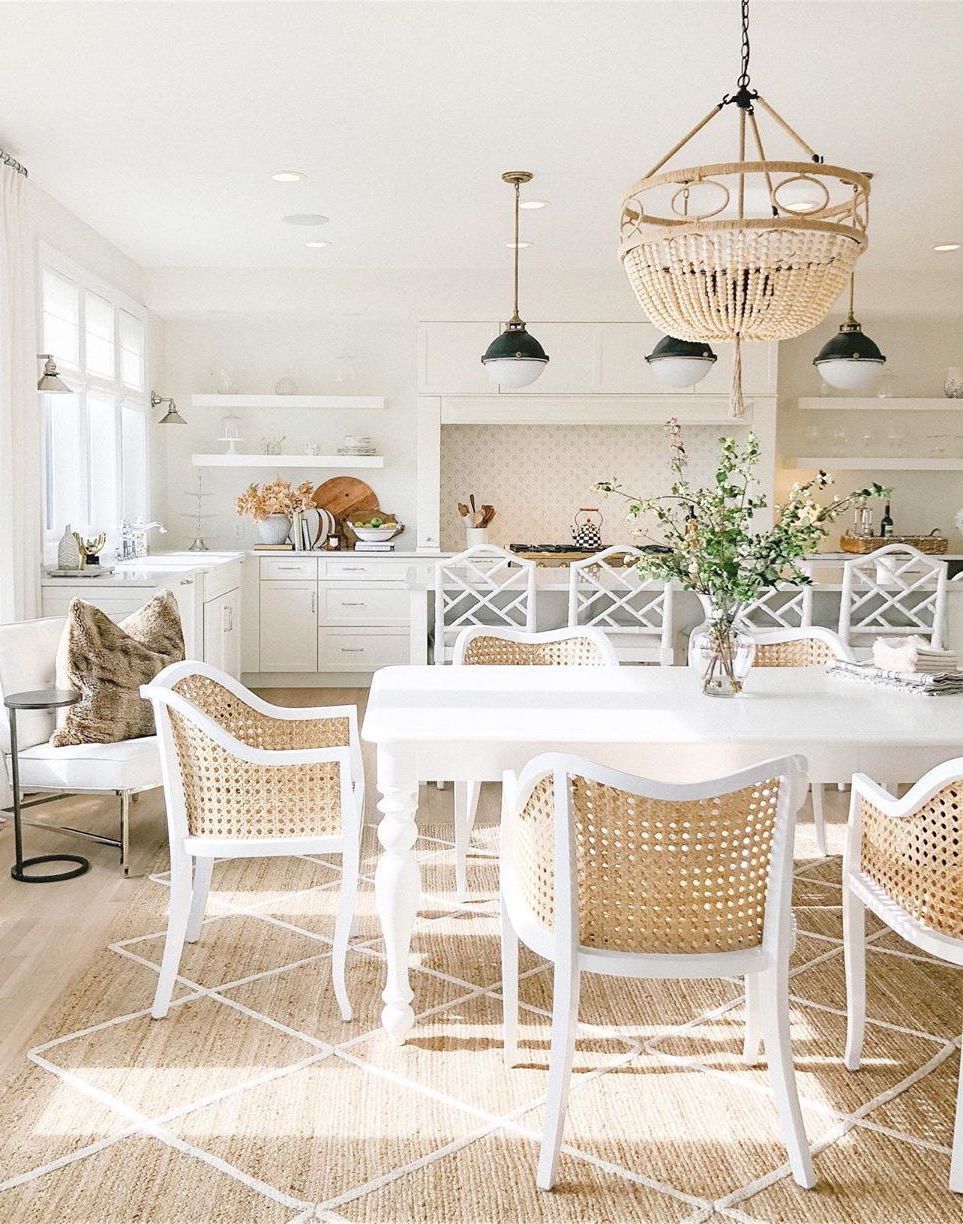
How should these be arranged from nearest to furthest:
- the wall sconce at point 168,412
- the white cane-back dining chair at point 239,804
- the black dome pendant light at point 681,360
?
the white cane-back dining chair at point 239,804, the black dome pendant light at point 681,360, the wall sconce at point 168,412

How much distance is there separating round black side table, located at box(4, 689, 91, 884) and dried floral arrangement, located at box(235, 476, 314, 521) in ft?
12.4

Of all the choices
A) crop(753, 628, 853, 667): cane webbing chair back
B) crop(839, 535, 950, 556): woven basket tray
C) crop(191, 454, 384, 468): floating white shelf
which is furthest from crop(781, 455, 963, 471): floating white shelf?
crop(753, 628, 853, 667): cane webbing chair back

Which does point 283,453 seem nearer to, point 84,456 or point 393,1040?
point 84,456

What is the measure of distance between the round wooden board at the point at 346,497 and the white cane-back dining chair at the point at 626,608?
2.87m

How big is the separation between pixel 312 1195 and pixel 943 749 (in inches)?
61.4

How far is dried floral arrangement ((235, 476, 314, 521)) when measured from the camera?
7.47m

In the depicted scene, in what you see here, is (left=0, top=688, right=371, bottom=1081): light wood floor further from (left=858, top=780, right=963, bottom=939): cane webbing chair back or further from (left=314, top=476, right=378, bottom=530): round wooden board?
(left=314, top=476, right=378, bottom=530): round wooden board

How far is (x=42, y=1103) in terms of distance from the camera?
2305 millimetres

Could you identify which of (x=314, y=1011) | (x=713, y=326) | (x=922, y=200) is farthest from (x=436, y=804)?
(x=922, y=200)

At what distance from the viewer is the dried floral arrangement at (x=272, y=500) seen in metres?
7.47

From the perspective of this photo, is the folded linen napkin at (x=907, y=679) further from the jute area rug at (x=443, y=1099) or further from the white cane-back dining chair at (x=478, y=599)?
the white cane-back dining chair at (x=478, y=599)

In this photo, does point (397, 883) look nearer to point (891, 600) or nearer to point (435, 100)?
point (435, 100)

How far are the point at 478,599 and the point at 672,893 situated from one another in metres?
2.95

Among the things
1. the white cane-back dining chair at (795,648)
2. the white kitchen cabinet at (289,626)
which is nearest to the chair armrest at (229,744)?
the white cane-back dining chair at (795,648)
